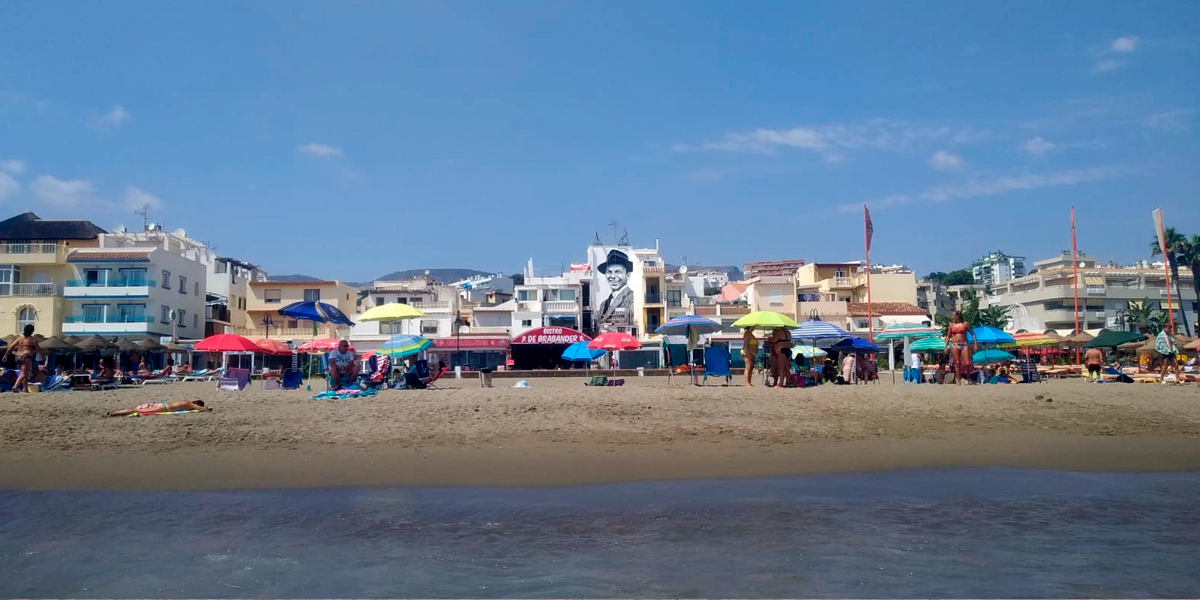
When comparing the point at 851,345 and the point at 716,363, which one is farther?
the point at 851,345

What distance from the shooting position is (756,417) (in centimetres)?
1204

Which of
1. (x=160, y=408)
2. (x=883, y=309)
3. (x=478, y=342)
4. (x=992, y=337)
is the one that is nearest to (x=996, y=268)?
(x=883, y=309)

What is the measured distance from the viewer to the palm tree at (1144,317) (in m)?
63.1

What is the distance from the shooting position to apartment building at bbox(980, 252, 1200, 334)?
66.5 meters

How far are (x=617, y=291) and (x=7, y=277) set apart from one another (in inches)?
1652

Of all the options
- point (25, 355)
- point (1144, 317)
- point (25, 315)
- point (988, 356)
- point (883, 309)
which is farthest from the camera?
point (1144, 317)

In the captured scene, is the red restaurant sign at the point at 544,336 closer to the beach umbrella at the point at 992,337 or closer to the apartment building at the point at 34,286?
the beach umbrella at the point at 992,337

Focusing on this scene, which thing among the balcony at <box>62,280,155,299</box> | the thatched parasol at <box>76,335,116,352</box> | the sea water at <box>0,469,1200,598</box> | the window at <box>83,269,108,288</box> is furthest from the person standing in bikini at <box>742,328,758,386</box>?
the window at <box>83,269,108,288</box>

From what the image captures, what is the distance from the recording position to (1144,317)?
209 feet

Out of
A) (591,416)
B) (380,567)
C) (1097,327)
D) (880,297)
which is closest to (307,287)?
(880,297)

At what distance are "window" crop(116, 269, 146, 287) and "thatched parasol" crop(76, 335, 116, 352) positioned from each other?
17355 mm

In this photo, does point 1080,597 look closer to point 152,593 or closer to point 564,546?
point 564,546

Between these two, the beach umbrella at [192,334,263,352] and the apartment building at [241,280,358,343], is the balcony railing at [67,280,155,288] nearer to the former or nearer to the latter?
the apartment building at [241,280,358,343]

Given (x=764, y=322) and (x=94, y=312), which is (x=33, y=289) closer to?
(x=94, y=312)
